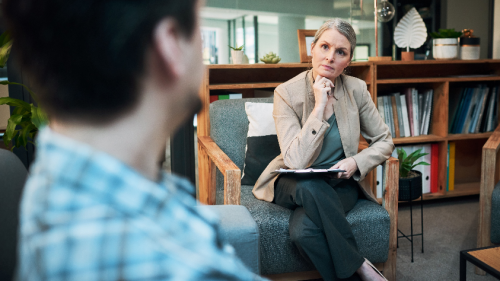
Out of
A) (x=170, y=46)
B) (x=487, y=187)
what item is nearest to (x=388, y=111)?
(x=487, y=187)

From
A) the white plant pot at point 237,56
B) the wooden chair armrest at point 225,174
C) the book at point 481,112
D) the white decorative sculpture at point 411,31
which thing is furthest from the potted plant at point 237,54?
the book at point 481,112

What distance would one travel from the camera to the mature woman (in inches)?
62.8

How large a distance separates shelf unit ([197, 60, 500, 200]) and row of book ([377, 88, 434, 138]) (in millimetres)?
66

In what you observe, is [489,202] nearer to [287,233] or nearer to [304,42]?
[287,233]

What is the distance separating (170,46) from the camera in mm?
360

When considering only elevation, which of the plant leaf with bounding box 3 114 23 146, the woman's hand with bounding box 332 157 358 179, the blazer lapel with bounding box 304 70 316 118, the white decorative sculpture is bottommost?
the woman's hand with bounding box 332 157 358 179

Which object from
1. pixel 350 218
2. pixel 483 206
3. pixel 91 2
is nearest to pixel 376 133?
pixel 350 218

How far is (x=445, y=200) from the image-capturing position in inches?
128

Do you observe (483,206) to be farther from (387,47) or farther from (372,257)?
(387,47)

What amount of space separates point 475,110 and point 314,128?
6.57 ft

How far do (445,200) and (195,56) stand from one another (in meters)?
3.31

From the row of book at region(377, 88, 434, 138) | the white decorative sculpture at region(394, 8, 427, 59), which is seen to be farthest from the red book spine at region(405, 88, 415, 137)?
the white decorative sculpture at region(394, 8, 427, 59)

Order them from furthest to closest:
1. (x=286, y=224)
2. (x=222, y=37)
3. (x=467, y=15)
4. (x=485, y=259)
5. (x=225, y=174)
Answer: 1. (x=467, y=15)
2. (x=222, y=37)
3. (x=286, y=224)
4. (x=225, y=174)
5. (x=485, y=259)

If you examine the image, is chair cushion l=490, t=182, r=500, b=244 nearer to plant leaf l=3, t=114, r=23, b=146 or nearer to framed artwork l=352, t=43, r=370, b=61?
framed artwork l=352, t=43, r=370, b=61
